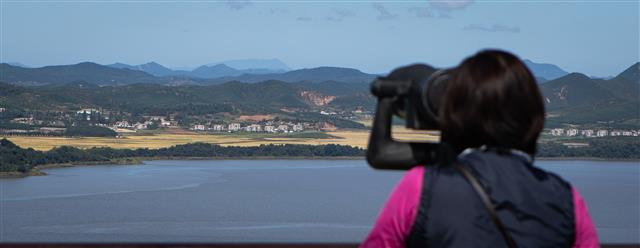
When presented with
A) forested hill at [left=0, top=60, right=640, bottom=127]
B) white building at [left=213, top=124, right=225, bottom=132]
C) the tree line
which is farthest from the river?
white building at [left=213, top=124, right=225, bottom=132]

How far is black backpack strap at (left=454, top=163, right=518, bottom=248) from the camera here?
1187 mm

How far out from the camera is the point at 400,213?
1.21 m

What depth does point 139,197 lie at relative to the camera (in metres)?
24.3

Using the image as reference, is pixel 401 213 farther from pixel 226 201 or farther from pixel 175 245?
pixel 226 201

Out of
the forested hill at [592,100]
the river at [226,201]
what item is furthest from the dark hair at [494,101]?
the forested hill at [592,100]

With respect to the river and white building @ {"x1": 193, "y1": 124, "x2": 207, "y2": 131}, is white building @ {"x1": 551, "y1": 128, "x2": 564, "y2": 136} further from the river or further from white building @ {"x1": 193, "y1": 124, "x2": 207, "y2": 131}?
white building @ {"x1": 193, "y1": 124, "x2": 207, "y2": 131}

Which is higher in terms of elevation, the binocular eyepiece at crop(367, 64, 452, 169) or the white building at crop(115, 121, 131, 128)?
the binocular eyepiece at crop(367, 64, 452, 169)

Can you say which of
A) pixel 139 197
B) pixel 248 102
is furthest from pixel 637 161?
pixel 248 102

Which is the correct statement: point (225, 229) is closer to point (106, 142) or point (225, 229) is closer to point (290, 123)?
point (106, 142)

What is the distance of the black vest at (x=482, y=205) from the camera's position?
3.92 ft

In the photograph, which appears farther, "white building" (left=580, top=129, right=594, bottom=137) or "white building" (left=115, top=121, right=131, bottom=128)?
"white building" (left=115, top=121, right=131, bottom=128)

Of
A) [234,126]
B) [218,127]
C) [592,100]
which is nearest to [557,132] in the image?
[592,100]

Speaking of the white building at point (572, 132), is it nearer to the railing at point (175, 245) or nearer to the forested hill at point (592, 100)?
the forested hill at point (592, 100)

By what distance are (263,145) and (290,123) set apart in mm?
4310
